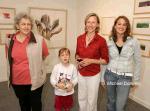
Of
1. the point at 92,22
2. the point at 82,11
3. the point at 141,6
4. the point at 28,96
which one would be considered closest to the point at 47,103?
the point at 28,96

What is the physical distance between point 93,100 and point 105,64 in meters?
0.50

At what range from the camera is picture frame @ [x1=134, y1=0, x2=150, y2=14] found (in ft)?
10.2

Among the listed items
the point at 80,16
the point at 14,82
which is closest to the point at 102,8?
the point at 80,16

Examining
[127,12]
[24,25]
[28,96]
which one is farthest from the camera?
[127,12]

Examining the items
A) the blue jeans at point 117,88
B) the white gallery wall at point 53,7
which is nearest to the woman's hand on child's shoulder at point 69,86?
the blue jeans at point 117,88

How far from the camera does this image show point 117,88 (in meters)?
2.29

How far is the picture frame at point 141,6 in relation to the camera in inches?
122

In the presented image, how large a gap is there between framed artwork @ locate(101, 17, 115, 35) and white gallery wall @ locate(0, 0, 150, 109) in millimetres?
92

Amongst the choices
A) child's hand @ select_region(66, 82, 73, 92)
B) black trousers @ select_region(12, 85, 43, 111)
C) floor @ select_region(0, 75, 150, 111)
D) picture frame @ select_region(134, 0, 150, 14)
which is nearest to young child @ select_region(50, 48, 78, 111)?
child's hand @ select_region(66, 82, 73, 92)

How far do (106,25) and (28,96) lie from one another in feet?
8.59

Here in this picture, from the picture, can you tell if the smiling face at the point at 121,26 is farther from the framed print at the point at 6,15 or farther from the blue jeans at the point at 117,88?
the framed print at the point at 6,15

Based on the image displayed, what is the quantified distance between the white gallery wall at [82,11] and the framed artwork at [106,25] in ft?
0.30

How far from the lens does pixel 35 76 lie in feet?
6.75

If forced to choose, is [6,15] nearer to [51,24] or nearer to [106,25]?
[51,24]
